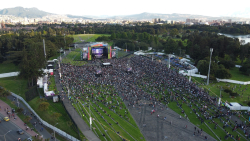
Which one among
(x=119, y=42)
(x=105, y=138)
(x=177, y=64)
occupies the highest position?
(x=119, y=42)

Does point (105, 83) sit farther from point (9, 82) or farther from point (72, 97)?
point (9, 82)

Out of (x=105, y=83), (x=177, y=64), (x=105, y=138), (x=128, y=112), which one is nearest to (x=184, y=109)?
(x=128, y=112)

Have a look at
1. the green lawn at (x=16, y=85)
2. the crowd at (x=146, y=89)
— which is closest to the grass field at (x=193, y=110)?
the crowd at (x=146, y=89)

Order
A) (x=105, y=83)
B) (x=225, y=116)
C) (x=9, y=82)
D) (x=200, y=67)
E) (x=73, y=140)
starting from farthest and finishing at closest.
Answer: (x=200, y=67), (x=9, y=82), (x=105, y=83), (x=225, y=116), (x=73, y=140)

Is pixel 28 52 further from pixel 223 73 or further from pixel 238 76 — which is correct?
pixel 238 76

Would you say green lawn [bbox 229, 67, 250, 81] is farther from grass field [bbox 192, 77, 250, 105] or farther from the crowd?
the crowd

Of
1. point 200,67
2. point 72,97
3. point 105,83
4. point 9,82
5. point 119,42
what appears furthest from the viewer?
point 119,42
